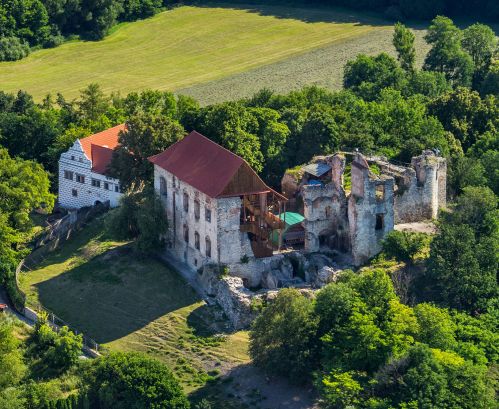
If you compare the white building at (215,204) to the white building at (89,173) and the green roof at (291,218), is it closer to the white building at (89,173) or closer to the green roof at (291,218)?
the green roof at (291,218)

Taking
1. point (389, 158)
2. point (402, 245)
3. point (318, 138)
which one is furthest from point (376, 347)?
point (318, 138)

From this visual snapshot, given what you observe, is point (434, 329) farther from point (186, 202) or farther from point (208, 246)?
point (186, 202)

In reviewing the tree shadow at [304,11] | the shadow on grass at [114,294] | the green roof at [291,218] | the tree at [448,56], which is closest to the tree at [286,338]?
the shadow on grass at [114,294]

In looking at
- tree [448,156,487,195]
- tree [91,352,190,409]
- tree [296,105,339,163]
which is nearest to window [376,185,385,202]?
tree [448,156,487,195]

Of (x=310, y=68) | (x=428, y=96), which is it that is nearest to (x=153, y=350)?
(x=428, y=96)

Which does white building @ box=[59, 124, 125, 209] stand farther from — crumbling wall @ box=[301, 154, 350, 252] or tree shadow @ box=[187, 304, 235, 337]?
crumbling wall @ box=[301, 154, 350, 252]

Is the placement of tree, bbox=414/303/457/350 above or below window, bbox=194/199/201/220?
below
